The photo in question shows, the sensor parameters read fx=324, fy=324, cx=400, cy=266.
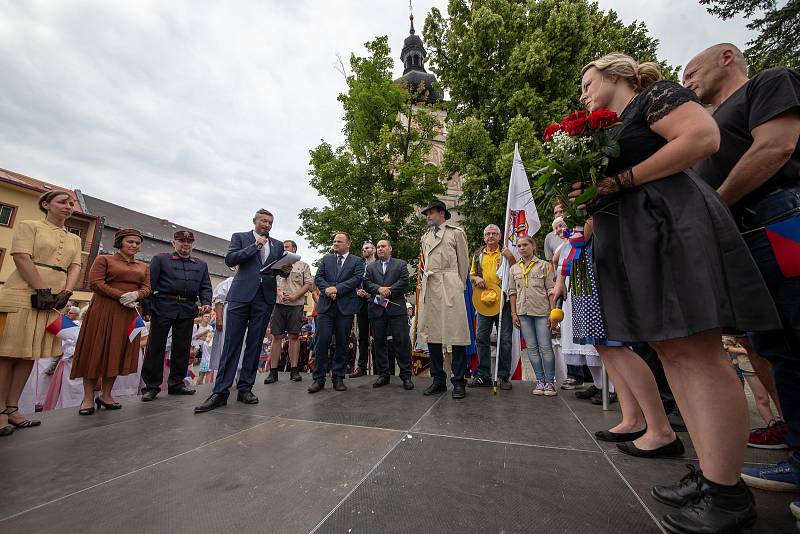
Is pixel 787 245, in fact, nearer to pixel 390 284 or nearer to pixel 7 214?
pixel 390 284

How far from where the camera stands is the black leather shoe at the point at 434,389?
12.3 ft

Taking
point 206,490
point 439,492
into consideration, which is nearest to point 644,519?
point 439,492

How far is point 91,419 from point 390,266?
3612 mm

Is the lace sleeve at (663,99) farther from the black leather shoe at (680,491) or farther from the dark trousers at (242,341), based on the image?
the dark trousers at (242,341)

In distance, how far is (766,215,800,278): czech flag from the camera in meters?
1.30

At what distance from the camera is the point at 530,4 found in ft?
40.9

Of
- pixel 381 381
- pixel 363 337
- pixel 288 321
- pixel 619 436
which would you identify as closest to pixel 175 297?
pixel 288 321

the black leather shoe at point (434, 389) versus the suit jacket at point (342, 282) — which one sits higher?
the suit jacket at point (342, 282)

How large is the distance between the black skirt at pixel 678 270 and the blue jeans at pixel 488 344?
295cm

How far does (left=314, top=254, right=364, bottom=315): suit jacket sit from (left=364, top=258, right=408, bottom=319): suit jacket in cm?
34

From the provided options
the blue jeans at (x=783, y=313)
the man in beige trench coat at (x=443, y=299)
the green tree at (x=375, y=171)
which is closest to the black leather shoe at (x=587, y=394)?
the man in beige trench coat at (x=443, y=299)

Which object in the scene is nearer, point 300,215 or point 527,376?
point 527,376

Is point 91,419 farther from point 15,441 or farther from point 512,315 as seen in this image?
point 512,315

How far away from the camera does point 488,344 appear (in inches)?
180
